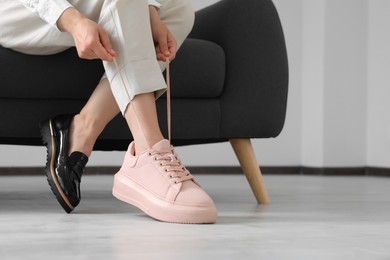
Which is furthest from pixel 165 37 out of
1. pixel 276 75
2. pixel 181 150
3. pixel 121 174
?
pixel 181 150

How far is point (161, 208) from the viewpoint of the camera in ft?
4.94

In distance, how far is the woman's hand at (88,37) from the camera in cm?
148

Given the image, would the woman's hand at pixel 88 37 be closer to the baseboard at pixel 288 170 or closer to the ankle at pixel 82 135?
the ankle at pixel 82 135

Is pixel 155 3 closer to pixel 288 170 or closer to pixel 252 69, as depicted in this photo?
pixel 252 69

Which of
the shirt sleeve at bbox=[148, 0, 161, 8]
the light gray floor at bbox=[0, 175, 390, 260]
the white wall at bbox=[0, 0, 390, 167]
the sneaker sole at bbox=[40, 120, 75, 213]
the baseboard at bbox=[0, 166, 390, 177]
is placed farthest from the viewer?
the white wall at bbox=[0, 0, 390, 167]

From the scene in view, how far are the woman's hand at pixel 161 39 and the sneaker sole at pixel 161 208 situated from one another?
27 cm

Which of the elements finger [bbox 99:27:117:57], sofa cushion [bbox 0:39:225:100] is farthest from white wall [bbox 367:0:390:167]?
finger [bbox 99:27:117:57]

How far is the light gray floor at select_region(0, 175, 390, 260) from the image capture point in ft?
3.59

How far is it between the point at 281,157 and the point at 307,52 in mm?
575

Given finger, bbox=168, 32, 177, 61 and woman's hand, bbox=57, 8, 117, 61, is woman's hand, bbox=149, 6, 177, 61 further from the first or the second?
woman's hand, bbox=57, 8, 117, 61

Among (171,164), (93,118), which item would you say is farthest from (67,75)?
(171,164)

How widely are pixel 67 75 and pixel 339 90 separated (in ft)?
8.21

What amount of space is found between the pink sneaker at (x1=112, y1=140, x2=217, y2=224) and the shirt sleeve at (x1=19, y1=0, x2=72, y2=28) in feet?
0.99

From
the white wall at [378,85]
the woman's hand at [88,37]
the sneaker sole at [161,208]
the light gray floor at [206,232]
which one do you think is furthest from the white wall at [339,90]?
the woman's hand at [88,37]
